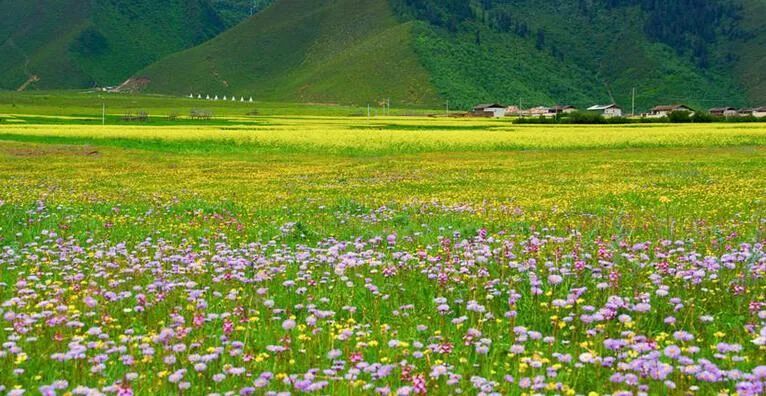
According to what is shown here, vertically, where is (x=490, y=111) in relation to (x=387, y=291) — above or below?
above

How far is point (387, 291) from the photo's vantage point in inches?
371

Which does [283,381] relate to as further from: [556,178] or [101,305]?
[556,178]

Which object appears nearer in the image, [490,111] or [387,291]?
[387,291]

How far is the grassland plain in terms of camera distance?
6.09 m

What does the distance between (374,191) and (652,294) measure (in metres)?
17.6

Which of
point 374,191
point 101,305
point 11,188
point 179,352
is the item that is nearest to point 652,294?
point 179,352

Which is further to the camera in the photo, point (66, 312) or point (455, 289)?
point (455, 289)

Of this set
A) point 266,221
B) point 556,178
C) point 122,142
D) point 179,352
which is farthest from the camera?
point 122,142

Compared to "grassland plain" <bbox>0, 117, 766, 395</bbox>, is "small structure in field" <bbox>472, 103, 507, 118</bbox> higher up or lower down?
higher up

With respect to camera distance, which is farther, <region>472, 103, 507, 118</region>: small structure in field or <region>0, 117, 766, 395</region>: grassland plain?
<region>472, 103, 507, 118</region>: small structure in field

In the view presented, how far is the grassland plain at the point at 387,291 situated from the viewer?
6.09 metres

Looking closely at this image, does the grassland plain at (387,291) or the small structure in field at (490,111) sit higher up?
the small structure in field at (490,111)

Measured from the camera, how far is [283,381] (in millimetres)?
5699

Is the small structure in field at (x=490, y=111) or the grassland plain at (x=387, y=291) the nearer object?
the grassland plain at (x=387, y=291)
